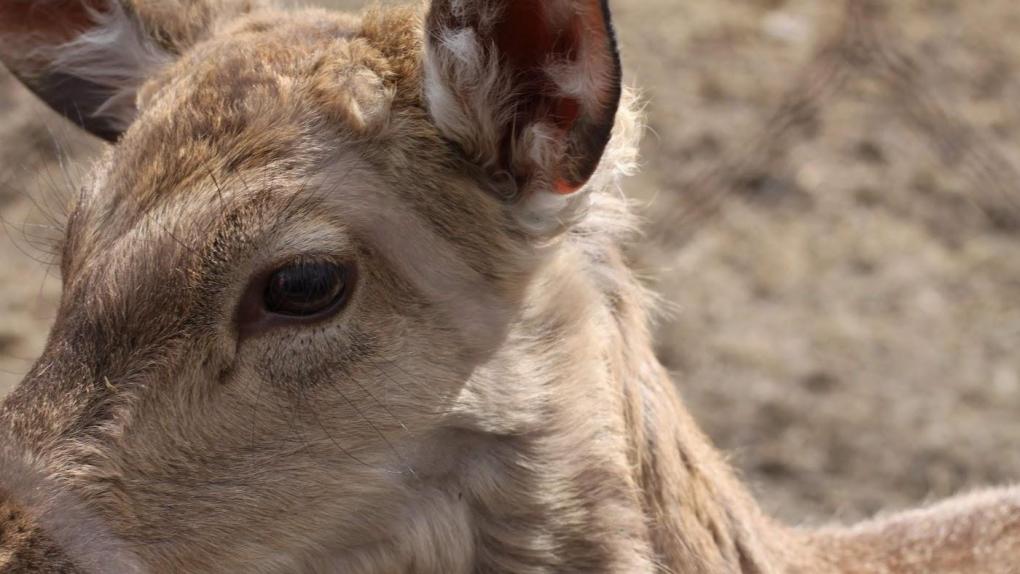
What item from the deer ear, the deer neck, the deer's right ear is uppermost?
the deer's right ear

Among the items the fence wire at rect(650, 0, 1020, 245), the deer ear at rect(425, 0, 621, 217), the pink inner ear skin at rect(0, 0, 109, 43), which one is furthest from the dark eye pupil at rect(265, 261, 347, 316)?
the fence wire at rect(650, 0, 1020, 245)

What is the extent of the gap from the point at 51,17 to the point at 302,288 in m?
1.07

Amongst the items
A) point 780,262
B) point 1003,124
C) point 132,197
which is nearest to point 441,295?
point 132,197

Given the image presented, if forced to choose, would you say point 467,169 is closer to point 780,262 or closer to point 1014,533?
point 1014,533

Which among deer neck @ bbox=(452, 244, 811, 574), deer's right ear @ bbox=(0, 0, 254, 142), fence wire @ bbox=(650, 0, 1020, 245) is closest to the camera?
deer neck @ bbox=(452, 244, 811, 574)

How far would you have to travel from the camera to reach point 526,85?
2.42 meters

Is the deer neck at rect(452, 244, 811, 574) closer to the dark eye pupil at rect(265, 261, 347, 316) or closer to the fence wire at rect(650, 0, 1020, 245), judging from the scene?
the dark eye pupil at rect(265, 261, 347, 316)

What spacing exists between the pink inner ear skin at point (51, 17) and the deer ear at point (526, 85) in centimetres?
93

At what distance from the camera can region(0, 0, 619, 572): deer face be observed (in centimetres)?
230

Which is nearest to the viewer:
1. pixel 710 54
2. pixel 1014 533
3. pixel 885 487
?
pixel 1014 533

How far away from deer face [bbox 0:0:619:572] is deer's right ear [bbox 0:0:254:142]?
17.9 inches

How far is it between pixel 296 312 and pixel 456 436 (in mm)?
352

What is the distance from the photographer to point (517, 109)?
8.05 feet

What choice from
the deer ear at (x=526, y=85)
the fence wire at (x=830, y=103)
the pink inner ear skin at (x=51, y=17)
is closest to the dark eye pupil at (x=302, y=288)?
the deer ear at (x=526, y=85)
